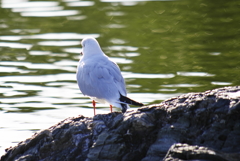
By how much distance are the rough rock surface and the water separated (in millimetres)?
2012

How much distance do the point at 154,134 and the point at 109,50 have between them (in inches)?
311

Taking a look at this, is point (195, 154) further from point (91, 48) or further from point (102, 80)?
point (91, 48)

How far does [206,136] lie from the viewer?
4.77m

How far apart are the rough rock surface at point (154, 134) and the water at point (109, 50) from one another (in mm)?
2012

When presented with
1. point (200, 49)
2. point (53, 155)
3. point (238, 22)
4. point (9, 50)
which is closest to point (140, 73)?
point (200, 49)

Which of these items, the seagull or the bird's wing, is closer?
the seagull

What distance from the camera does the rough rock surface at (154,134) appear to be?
4.69 m

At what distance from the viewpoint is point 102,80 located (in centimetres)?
655

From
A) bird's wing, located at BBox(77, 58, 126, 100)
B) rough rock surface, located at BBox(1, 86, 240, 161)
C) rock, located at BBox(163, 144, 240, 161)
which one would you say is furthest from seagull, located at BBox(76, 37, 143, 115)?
rock, located at BBox(163, 144, 240, 161)

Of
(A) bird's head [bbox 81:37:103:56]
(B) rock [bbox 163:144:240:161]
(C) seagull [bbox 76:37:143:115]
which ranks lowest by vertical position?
(B) rock [bbox 163:144:240:161]

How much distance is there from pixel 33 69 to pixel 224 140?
24.7 feet

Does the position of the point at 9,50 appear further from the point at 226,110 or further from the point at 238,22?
the point at 226,110

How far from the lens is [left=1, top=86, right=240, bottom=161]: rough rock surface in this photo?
469 centimetres

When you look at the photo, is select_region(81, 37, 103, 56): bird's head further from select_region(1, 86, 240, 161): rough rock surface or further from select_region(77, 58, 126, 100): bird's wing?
select_region(1, 86, 240, 161): rough rock surface
